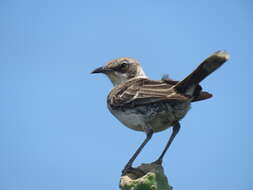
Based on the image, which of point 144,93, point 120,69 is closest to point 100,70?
point 120,69

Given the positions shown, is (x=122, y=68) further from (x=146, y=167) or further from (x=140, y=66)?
(x=146, y=167)

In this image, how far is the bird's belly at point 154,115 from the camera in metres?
6.75

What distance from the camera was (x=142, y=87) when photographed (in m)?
7.27

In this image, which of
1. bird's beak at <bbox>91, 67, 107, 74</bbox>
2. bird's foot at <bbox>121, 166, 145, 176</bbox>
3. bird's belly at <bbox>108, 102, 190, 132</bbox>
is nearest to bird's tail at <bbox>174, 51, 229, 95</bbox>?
bird's belly at <bbox>108, 102, 190, 132</bbox>

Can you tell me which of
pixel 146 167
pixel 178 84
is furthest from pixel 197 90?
pixel 146 167

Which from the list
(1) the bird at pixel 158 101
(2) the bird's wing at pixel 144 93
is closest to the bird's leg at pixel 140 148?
(1) the bird at pixel 158 101

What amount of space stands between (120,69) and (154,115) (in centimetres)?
206

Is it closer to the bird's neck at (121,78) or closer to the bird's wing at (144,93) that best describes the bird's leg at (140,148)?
the bird's wing at (144,93)

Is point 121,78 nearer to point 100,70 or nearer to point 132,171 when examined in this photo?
point 100,70

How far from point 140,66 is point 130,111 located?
2.00m

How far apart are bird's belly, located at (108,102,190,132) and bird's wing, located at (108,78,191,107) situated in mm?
129

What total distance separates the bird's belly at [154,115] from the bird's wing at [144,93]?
0.13 meters

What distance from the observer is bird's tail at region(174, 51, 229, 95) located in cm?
609

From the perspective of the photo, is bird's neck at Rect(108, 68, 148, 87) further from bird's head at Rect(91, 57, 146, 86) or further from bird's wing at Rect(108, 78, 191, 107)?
bird's wing at Rect(108, 78, 191, 107)
